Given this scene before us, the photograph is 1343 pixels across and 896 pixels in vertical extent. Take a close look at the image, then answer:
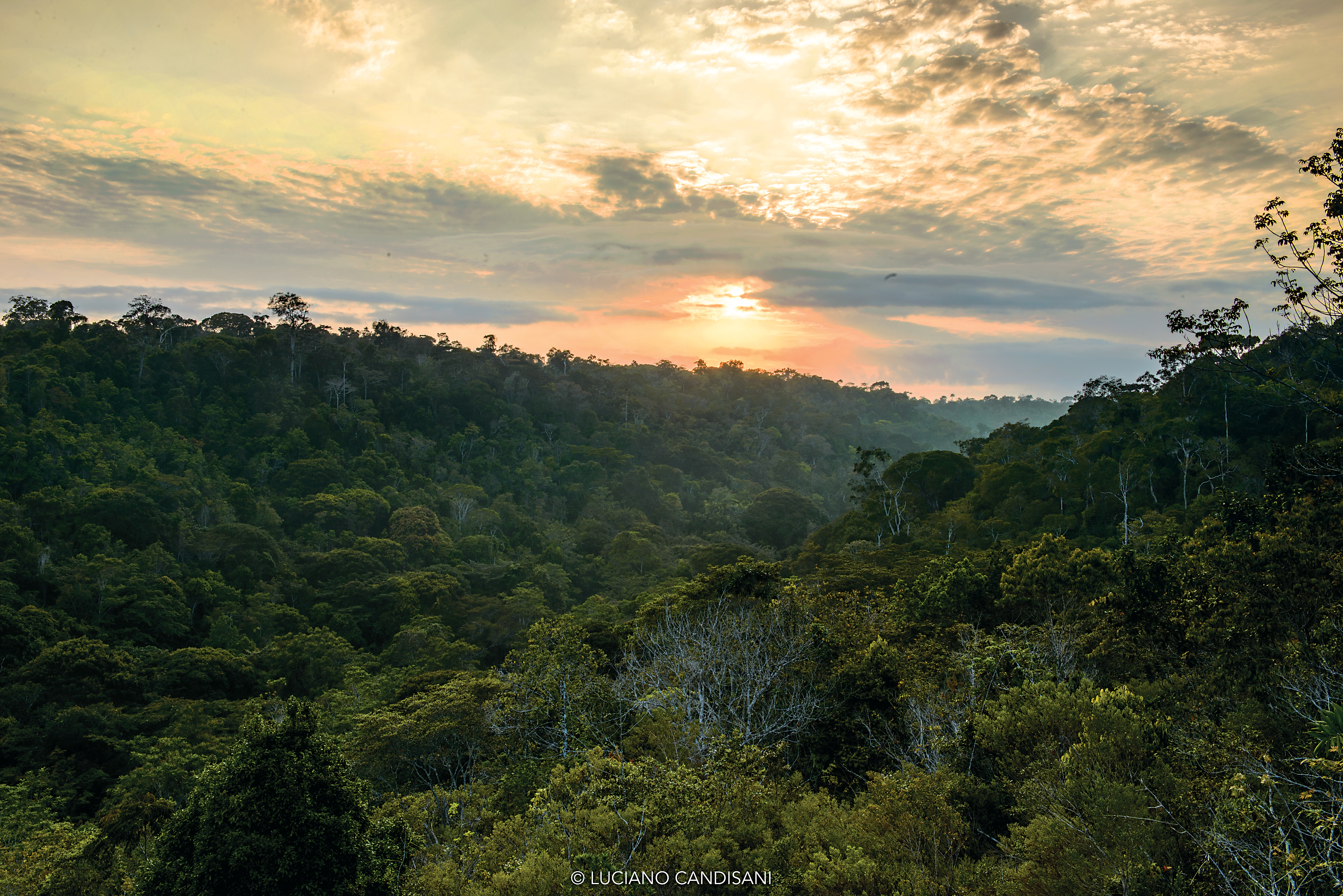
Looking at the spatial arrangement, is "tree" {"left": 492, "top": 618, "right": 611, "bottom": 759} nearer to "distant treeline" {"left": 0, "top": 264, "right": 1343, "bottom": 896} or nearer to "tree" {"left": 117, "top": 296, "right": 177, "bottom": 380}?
"distant treeline" {"left": 0, "top": 264, "right": 1343, "bottom": 896}

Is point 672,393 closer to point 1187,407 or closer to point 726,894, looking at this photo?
point 1187,407

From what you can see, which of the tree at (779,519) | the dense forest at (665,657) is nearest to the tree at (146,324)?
the dense forest at (665,657)

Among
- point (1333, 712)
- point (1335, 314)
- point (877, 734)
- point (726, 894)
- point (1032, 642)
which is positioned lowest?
point (877, 734)

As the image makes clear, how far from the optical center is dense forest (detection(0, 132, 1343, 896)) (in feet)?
27.5

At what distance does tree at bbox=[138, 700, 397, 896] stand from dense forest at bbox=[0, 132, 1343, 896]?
37 mm

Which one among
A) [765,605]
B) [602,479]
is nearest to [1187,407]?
[765,605]

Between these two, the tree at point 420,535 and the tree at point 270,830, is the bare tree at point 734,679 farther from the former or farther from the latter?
the tree at point 420,535

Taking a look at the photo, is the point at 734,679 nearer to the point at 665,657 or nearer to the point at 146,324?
the point at 665,657

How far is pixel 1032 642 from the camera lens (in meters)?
16.0

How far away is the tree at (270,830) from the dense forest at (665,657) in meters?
0.04

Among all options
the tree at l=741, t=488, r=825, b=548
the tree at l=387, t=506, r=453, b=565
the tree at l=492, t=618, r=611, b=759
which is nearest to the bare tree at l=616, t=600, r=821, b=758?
the tree at l=492, t=618, r=611, b=759

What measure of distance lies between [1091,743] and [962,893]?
122 inches

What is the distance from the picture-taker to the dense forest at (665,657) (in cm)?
837

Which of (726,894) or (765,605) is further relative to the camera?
(765,605)
